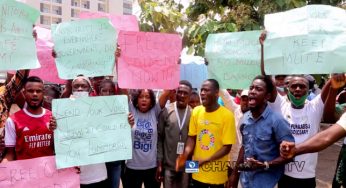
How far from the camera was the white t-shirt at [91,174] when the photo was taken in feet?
11.4

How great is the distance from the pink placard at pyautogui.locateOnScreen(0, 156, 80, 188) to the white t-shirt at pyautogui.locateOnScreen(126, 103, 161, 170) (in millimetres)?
895

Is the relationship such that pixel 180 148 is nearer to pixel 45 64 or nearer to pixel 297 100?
pixel 297 100

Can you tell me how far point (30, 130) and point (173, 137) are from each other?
170cm

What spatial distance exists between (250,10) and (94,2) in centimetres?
6776

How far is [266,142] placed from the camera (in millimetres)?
3137

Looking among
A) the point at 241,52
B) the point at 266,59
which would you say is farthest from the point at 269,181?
the point at 241,52

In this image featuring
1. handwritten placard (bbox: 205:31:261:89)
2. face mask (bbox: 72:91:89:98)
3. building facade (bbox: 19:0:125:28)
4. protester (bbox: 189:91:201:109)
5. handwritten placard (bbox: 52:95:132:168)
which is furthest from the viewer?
building facade (bbox: 19:0:125:28)

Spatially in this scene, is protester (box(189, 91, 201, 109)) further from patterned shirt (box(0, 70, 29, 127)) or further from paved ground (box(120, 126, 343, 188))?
paved ground (box(120, 126, 343, 188))

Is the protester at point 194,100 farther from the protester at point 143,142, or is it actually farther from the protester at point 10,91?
the protester at point 10,91

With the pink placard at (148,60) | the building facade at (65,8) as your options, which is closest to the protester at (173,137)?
the pink placard at (148,60)

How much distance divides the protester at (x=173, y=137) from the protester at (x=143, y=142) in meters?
0.11

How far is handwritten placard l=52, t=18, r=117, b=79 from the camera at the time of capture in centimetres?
360

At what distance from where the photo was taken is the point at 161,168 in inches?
167

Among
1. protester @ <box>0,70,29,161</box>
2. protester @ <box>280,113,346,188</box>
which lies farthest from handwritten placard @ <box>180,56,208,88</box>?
protester @ <box>280,113,346,188</box>
